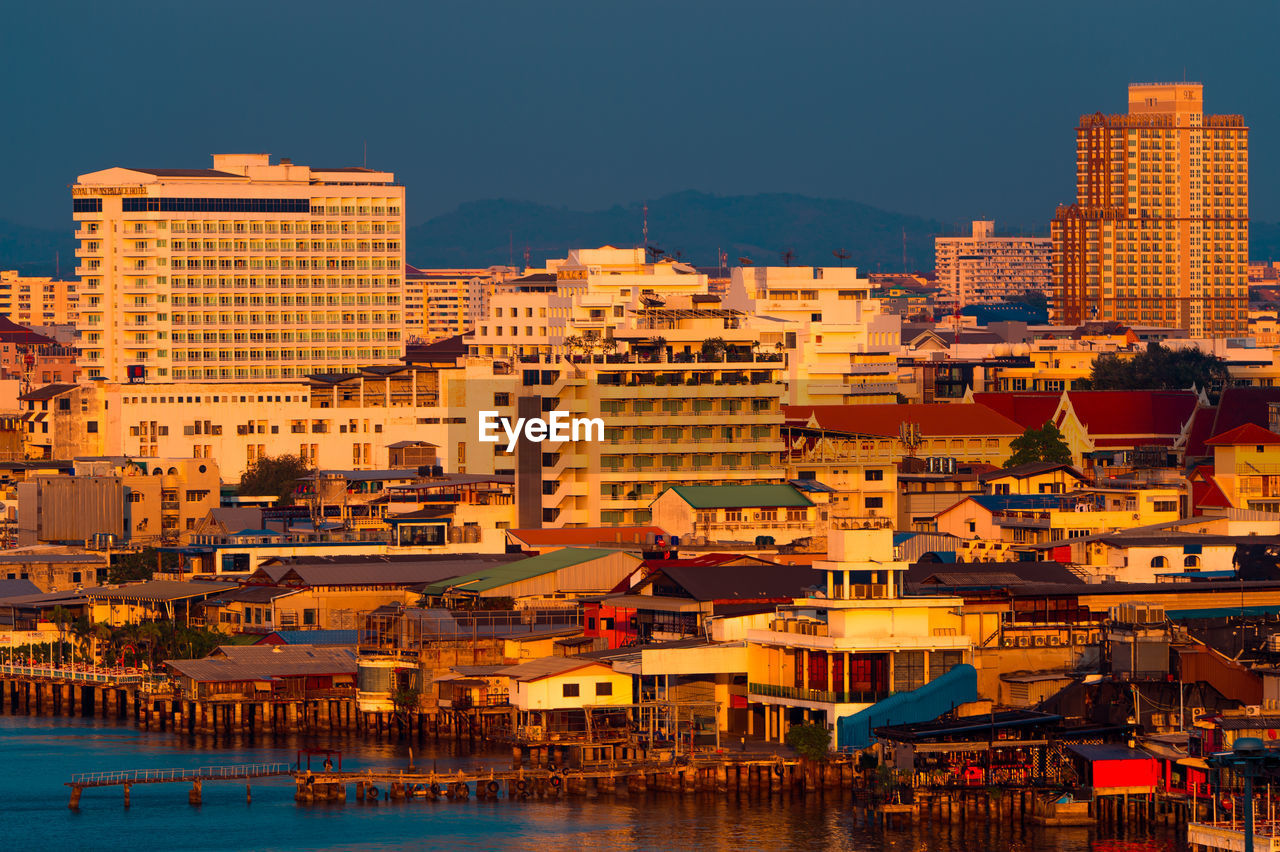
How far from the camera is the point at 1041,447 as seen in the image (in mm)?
111812

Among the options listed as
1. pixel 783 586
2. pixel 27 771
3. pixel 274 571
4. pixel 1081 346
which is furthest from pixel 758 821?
pixel 1081 346

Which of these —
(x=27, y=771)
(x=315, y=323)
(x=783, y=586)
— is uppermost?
(x=315, y=323)

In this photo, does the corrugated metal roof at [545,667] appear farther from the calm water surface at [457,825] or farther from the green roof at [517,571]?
the green roof at [517,571]

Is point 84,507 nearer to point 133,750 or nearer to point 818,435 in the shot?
point 818,435

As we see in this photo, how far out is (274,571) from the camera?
276ft

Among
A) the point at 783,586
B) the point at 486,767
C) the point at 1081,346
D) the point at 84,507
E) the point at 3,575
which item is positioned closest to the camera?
the point at 486,767

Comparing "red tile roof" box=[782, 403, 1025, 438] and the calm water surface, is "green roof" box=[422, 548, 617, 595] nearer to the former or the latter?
the calm water surface

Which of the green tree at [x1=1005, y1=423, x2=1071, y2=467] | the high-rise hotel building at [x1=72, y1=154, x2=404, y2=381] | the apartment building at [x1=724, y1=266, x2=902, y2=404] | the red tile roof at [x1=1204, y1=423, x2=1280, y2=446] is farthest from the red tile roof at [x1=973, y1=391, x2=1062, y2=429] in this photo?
the high-rise hotel building at [x1=72, y1=154, x2=404, y2=381]

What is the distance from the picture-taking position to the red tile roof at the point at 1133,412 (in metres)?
128

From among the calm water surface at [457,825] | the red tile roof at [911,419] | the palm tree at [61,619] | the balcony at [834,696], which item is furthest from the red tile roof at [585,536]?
the balcony at [834,696]

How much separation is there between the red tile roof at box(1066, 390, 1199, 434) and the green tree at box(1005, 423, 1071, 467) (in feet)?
44.4

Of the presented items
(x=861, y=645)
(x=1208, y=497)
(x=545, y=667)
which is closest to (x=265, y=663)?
(x=545, y=667)

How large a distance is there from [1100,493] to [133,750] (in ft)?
112

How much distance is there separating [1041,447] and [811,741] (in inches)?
2131
